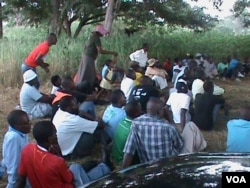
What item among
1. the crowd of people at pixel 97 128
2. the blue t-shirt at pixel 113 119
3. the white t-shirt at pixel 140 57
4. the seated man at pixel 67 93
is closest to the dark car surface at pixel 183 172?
the crowd of people at pixel 97 128

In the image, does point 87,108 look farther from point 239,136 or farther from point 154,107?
point 239,136

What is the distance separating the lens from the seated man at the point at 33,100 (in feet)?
28.8

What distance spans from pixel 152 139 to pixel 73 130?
58.9 inches

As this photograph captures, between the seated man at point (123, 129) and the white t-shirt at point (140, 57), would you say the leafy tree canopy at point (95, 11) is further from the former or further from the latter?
the seated man at point (123, 129)

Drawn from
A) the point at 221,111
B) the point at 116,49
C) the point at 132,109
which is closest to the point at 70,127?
the point at 132,109

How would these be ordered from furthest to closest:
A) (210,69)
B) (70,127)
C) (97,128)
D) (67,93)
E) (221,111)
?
1. (210,69)
2. (221,111)
3. (67,93)
4. (97,128)
5. (70,127)

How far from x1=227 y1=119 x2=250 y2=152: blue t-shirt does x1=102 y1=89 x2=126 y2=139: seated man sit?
4.89 feet

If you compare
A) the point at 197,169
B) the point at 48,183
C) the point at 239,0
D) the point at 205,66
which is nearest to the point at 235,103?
the point at 205,66

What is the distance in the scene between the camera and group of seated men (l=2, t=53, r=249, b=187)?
4.27 meters

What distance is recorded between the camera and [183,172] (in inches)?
100

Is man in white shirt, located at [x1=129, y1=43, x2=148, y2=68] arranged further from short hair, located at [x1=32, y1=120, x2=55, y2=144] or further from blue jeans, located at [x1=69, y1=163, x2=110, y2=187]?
short hair, located at [x1=32, y1=120, x2=55, y2=144]

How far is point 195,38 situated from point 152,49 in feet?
14.3

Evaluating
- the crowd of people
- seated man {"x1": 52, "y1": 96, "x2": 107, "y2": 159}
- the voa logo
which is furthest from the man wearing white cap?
the voa logo

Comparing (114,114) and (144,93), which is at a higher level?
(144,93)
